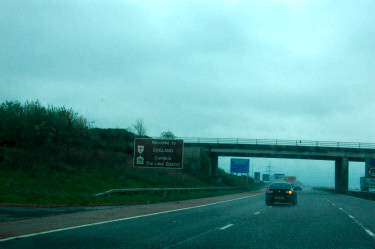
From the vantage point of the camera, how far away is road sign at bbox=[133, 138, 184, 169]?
129ft

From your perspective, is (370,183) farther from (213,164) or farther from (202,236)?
(213,164)

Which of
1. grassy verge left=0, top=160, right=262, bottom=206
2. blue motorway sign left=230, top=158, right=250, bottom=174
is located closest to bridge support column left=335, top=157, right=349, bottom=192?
blue motorway sign left=230, top=158, right=250, bottom=174

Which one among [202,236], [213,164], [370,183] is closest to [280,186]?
[370,183]

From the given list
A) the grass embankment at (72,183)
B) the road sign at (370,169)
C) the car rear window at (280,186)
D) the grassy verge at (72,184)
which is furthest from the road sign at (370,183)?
the grassy verge at (72,184)

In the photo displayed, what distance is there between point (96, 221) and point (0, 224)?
130 inches

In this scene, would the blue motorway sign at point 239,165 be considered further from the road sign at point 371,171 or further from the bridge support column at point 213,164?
the road sign at point 371,171

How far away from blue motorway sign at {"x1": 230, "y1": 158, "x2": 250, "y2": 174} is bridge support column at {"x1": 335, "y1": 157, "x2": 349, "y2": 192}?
1478cm

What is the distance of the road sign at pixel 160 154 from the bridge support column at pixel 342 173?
120 feet

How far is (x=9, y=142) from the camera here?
4381cm

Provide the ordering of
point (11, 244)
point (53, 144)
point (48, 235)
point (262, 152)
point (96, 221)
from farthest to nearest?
point (262, 152)
point (53, 144)
point (96, 221)
point (48, 235)
point (11, 244)

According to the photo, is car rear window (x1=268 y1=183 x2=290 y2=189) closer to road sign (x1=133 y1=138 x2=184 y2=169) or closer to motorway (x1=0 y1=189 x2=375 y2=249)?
road sign (x1=133 y1=138 x2=184 y2=169)

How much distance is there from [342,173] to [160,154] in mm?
39016

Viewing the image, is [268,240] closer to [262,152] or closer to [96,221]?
[96,221]

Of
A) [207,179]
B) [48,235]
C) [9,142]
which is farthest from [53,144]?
[48,235]
